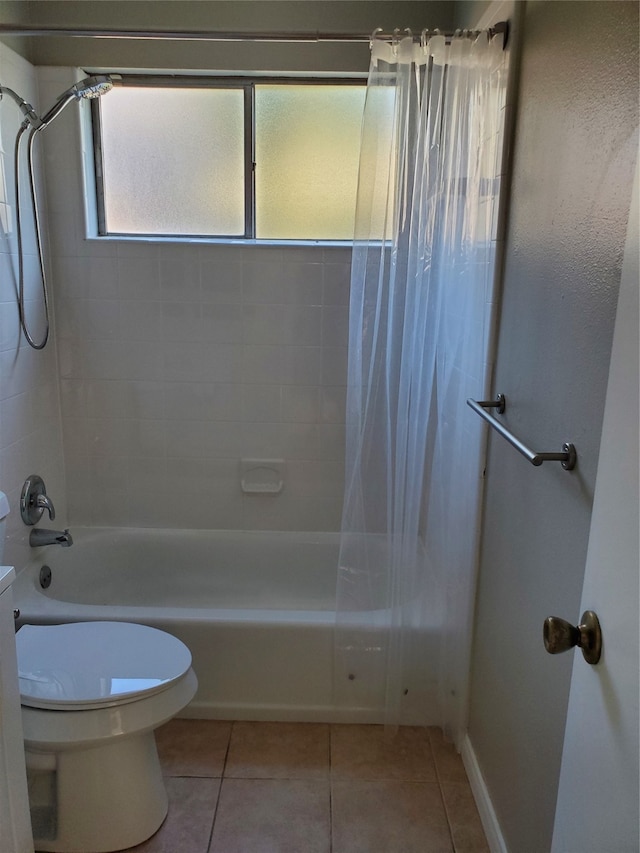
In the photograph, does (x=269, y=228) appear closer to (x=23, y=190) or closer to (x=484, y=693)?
(x=23, y=190)

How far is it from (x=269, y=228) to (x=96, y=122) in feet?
2.42

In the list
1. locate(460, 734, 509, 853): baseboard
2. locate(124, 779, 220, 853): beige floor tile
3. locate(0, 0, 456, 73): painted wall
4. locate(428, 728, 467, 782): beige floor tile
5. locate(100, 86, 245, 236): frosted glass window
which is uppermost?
locate(0, 0, 456, 73): painted wall

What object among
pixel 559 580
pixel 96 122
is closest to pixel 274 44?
pixel 96 122

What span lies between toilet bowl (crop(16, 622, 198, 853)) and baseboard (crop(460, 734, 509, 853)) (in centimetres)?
83

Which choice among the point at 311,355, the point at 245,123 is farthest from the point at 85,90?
the point at 311,355

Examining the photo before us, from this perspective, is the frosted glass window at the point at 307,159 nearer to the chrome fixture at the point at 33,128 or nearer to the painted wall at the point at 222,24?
the painted wall at the point at 222,24

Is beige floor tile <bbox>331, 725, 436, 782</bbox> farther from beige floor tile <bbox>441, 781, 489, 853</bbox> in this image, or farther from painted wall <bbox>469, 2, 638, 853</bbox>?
painted wall <bbox>469, 2, 638, 853</bbox>

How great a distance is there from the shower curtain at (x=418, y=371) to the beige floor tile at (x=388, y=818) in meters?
0.22

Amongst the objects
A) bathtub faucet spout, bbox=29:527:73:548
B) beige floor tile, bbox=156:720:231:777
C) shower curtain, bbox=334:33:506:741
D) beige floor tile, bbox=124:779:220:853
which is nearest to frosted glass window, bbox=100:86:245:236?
shower curtain, bbox=334:33:506:741

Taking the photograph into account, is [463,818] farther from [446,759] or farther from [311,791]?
[311,791]

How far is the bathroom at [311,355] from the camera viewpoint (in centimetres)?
115

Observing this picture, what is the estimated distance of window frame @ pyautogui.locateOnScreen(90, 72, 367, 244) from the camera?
234 cm

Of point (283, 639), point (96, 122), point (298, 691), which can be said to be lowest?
point (298, 691)

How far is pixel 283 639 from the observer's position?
2.04 metres
